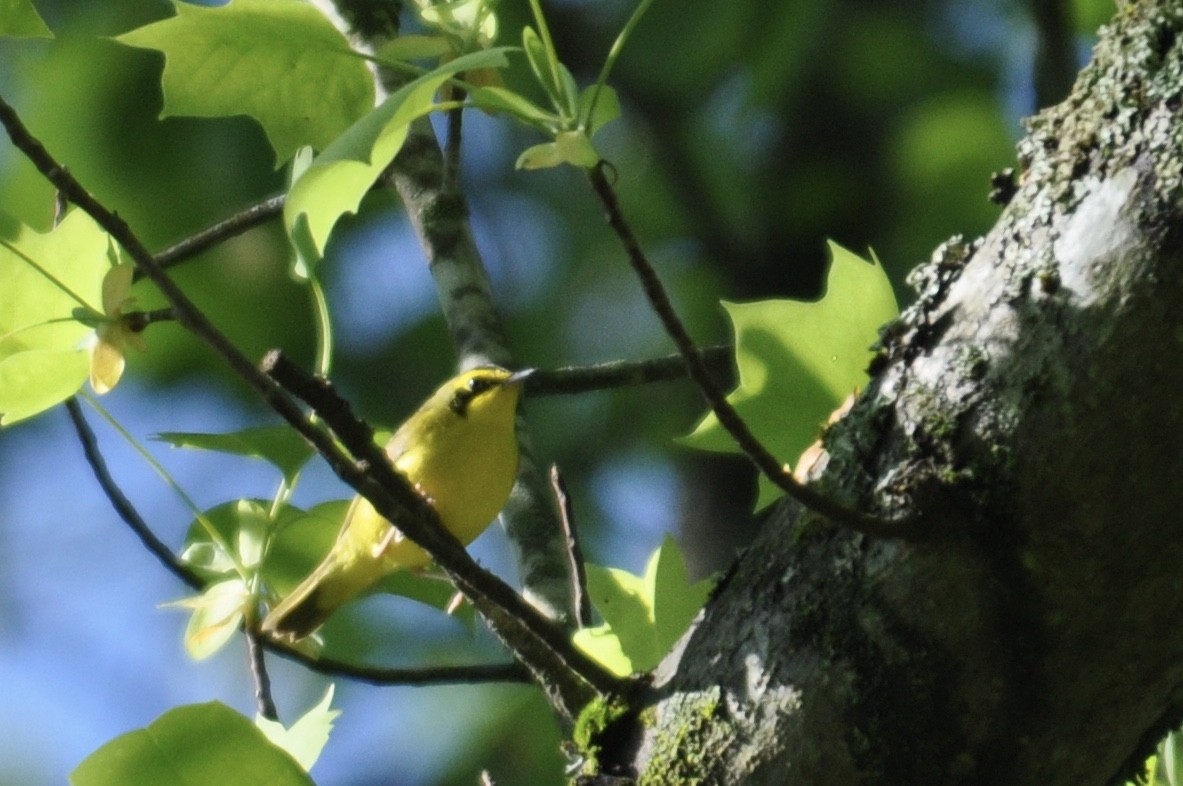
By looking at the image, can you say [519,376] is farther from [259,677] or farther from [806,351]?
[806,351]

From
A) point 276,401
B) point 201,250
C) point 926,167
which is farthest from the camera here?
point 926,167

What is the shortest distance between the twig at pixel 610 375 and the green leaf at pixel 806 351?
907 millimetres

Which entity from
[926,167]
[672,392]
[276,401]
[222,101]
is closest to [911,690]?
[276,401]

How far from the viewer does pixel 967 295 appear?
117 cm

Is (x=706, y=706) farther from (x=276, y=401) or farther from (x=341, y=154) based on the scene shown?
(x=341, y=154)

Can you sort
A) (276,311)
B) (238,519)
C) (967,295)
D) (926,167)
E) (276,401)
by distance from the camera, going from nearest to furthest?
(276,401)
(967,295)
(238,519)
(276,311)
(926,167)

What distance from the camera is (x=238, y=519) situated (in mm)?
1928

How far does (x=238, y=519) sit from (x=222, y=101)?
64 cm

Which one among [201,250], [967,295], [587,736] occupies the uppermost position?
[967,295]

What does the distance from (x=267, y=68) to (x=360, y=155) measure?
1.70ft

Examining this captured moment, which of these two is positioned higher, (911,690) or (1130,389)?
(1130,389)

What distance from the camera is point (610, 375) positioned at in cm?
242

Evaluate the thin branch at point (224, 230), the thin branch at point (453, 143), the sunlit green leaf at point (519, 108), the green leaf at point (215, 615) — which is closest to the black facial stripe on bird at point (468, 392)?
the thin branch at point (453, 143)

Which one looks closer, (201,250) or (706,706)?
(706,706)
